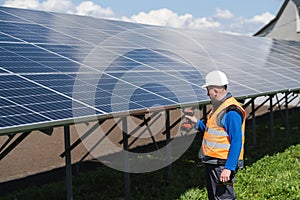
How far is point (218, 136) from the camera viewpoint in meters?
5.03

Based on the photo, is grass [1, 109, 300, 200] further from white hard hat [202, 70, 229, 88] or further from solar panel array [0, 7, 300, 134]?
white hard hat [202, 70, 229, 88]

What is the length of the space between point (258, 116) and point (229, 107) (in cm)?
1392

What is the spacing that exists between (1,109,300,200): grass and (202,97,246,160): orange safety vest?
219cm

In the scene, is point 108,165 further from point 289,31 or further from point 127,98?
point 289,31

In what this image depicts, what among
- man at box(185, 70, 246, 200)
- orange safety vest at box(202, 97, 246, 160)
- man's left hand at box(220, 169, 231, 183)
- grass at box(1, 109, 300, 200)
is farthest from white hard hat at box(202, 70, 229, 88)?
grass at box(1, 109, 300, 200)

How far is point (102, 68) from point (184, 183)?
2600mm

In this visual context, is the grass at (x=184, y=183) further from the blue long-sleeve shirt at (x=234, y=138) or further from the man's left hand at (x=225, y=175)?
the blue long-sleeve shirt at (x=234, y=138)

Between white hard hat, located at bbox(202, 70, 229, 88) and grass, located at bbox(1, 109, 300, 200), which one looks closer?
white hard hat, located at bbox(202, 70, 229, 88)

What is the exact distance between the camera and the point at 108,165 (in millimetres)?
9992

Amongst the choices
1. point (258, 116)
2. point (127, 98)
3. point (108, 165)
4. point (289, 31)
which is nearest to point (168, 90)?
point (127, 98)

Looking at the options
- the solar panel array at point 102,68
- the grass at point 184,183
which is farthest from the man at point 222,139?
the grass at point 184,183

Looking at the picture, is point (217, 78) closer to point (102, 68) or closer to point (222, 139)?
point (222, 139)

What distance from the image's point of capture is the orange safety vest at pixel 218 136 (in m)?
4.98

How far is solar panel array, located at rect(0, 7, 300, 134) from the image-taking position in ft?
16.3
